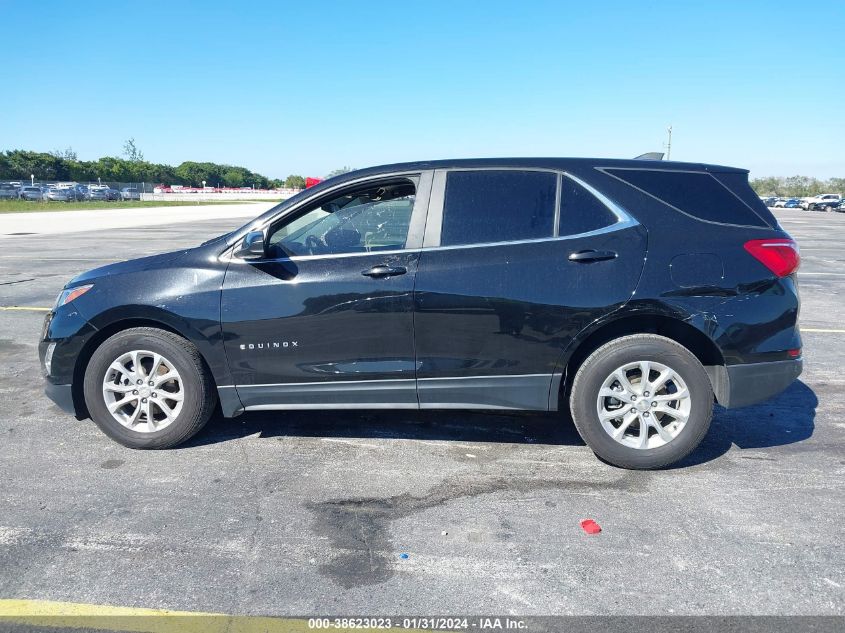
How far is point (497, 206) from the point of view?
157 inches

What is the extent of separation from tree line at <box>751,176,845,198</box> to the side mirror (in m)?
110

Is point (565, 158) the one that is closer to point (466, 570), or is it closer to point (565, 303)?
point (565, 303)

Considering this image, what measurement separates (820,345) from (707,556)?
4975 mm

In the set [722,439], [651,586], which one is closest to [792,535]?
[651,586]

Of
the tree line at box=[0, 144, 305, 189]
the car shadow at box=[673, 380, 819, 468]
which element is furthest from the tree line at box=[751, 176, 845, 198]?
the car shadow at box=[673, 380, 819, 468]

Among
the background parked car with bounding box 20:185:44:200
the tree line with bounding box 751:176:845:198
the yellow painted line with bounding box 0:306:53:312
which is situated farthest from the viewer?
the tree line with bounding box 751:176:845:198

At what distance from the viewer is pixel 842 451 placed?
4.18 m

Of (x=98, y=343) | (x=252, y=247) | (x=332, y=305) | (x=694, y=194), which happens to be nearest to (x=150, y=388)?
(x=98, y=343)

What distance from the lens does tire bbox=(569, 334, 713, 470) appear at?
382cm

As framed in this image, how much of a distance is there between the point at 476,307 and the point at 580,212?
85cm

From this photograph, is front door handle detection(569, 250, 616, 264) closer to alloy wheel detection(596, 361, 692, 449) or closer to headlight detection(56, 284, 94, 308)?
alloy wheel detection(596, 361, 692, 449)

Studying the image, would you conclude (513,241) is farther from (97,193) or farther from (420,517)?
(97,193)

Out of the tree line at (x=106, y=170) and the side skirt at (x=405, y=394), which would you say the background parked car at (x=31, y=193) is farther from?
the side skirt at (x=405, y=394)

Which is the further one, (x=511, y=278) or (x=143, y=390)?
(x=143, y=390)
